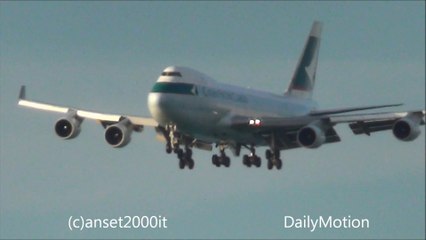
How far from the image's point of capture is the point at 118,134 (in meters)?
94.6

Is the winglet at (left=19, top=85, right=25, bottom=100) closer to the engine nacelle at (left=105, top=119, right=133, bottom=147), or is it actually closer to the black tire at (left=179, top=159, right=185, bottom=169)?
the engine nacelle at (left=105, top=119, right=133, bottom=147)

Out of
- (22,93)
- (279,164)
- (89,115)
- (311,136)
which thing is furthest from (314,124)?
(22,93)

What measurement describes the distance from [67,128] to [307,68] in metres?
24.8

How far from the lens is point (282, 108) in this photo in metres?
A: 101

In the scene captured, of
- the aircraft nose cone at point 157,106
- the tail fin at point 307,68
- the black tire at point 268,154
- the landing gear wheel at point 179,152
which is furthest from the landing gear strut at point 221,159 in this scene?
the tail fin at point 307,68

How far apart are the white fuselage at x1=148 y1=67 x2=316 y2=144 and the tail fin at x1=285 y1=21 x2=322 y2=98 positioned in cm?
1299

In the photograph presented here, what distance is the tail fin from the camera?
111250mm

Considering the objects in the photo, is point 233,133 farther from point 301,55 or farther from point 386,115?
point 301,55

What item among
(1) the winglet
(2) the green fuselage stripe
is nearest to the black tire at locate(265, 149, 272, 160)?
(2) the green fuselage stripe

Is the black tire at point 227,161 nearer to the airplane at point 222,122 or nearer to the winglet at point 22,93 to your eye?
the airplane at point 222,122

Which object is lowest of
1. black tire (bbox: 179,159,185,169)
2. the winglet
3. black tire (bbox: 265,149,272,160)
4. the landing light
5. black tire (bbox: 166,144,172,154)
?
black tire (bbox: 179,159,185,169)

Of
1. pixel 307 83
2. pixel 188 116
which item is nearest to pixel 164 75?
pixel 188 116

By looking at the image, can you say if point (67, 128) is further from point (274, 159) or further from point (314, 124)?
point (314, 124)

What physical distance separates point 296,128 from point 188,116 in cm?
694
